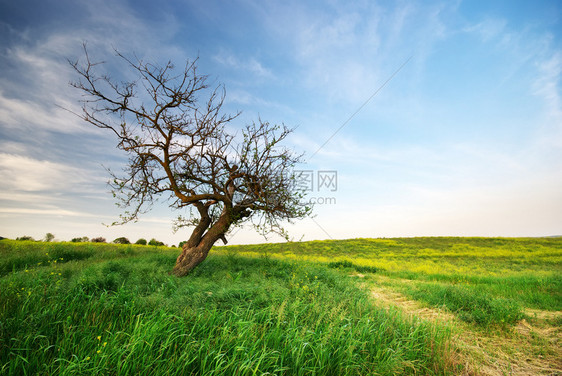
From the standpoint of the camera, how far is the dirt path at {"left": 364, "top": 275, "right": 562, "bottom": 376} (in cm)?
475

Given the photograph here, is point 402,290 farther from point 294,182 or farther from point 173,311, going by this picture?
point 173,311

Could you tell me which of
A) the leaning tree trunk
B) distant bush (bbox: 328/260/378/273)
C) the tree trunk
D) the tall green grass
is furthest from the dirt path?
distant bush (bbox: 328/260/378/273)

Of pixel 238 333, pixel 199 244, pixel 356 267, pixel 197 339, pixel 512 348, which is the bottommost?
pixel 512 348

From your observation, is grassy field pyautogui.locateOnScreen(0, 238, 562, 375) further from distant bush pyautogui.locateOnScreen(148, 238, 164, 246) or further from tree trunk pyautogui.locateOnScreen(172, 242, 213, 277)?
distant bush pyautogui.locateOnScreen(148, 238, 164, 246)

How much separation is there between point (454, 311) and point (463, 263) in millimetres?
20733

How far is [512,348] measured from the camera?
5656 millimetres

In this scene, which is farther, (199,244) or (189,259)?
(199,244)

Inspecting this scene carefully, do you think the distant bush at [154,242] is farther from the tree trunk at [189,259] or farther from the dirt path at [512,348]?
the dirt path at [512,348]

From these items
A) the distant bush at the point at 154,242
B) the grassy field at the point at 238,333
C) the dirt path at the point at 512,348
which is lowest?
the dirt path at the point at 512,348

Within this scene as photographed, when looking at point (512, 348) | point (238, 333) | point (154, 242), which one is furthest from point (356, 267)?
point (154, 242)

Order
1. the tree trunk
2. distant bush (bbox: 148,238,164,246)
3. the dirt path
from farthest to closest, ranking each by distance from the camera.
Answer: distant bush (bbox: 148,238,164,246) < the tree trunk < the dirt path

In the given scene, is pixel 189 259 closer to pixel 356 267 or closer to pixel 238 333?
pixel 238 333

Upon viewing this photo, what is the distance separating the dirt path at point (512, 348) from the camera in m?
4.75

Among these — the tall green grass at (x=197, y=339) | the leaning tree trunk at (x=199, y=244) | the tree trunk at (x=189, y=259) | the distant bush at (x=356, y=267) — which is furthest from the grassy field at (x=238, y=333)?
the distant bush at (x=356, y=267)
